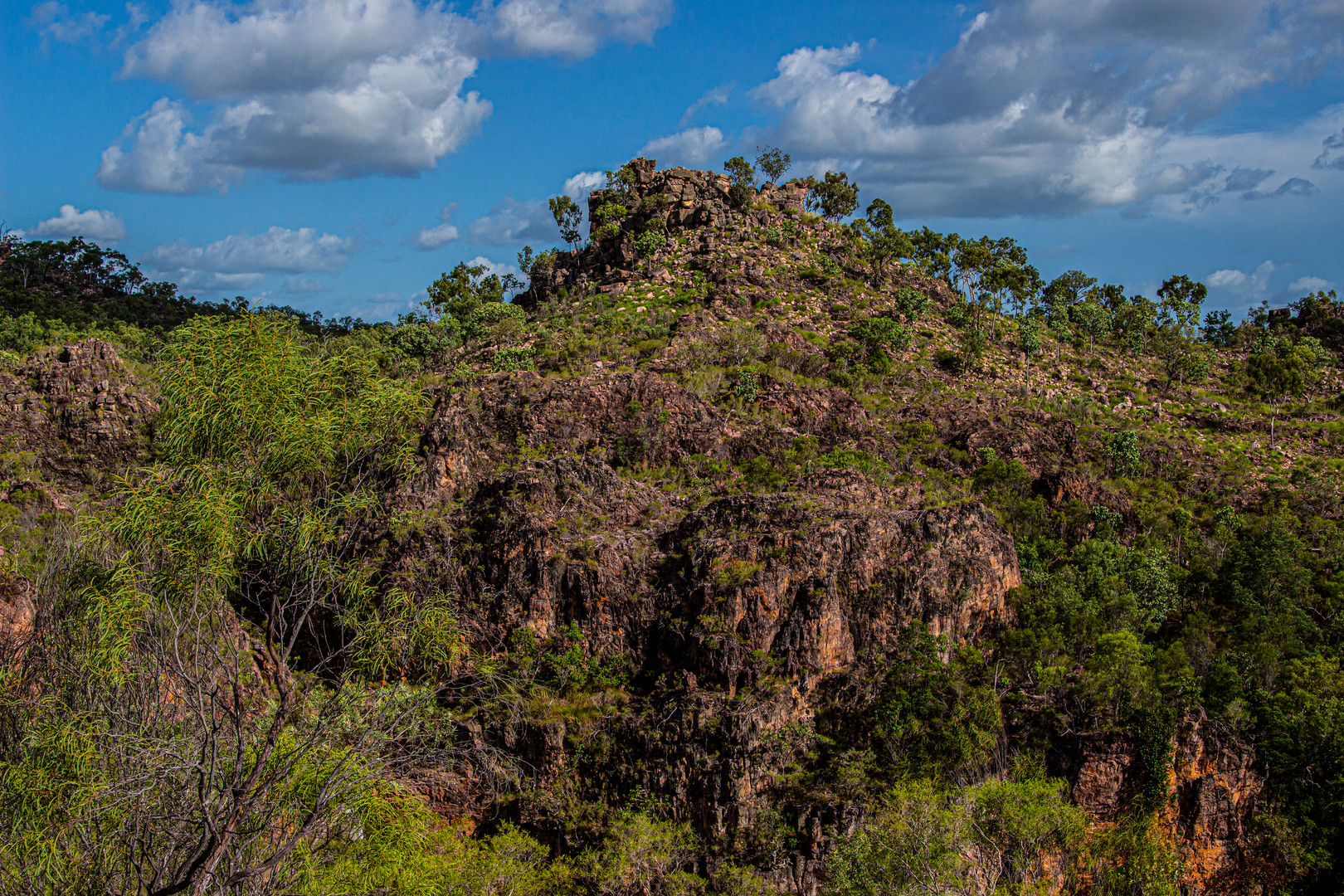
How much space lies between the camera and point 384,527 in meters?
41.4

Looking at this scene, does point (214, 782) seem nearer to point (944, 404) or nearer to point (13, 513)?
point (13, 513)

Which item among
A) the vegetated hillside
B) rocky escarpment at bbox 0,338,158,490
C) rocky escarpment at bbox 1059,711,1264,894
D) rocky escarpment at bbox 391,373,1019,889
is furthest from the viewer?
rocky escarpment at bbox 0,338,158,490

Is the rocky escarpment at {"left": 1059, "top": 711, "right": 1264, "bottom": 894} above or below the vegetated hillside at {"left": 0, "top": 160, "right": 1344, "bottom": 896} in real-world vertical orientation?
below

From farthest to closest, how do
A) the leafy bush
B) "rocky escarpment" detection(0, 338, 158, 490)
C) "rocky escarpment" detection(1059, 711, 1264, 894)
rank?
the leafy bush, "rocky escarpment" detection(0, 338, 158, 490), "rocky escarpment" detection(1059, 711, 1264, 894)

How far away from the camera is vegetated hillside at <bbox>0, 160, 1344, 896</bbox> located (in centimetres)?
1619

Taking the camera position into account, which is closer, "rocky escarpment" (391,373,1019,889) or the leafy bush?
"rocky escarpment" (391,373,1019,889)

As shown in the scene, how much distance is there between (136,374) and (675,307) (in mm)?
43749

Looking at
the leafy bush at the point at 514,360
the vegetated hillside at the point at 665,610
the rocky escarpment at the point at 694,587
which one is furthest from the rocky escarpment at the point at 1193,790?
the leafy bush at the point at 514,360

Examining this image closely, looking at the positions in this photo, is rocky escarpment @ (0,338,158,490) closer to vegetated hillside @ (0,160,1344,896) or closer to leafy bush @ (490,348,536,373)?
vegetated hillside @ (0,160,1344,896)

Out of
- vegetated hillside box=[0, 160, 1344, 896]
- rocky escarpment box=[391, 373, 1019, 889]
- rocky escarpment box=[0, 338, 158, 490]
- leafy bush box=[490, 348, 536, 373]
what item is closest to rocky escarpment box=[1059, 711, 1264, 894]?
vegetated hillside box=[0, 160, 1344, 896]

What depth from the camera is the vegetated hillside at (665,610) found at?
1619cm

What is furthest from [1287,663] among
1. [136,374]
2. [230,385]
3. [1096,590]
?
[136,374]

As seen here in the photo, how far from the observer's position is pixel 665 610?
43406 millimetres

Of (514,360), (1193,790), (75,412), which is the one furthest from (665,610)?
(75,412)
